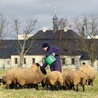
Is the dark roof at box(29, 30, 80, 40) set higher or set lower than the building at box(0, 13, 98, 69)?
higher

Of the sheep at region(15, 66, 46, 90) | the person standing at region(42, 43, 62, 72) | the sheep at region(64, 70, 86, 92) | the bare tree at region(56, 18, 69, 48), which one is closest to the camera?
the sheep at region(64, 70, 86, 92)

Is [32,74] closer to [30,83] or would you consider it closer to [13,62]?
[30,83]

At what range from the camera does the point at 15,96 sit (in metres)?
12.6

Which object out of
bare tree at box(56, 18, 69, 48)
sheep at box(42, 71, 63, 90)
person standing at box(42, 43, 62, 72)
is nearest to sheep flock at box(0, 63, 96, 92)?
sheep at box(42, 71, 63, 90)

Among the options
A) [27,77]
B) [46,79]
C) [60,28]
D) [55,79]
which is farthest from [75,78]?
[60,28]

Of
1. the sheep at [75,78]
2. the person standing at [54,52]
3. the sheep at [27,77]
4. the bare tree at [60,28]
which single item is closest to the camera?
the sheep at [75,78]

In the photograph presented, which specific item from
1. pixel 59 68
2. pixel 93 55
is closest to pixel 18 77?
pixel 59 68

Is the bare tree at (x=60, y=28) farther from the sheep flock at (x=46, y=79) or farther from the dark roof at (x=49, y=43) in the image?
the sheep flock at (x=46, y=79)

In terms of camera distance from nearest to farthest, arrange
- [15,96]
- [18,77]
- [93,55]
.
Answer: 1. [15,96]
2. [18,77]
3. [93,55]

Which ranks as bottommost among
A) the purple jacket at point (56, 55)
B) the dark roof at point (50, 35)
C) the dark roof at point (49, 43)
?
the purple jacket at point (56, 55)

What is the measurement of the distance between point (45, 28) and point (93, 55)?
32429mm

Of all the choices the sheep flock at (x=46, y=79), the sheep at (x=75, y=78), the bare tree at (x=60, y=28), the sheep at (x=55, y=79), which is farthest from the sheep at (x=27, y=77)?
the bare tree at (x=60, y=28)

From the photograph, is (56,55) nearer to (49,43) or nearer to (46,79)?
(46,79)

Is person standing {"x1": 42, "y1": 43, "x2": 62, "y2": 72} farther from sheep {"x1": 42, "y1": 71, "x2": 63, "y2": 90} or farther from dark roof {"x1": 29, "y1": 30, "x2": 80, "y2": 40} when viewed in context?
dark roof {"x1": 29, "y1": 30, "x2": 80, "y2": 40}
